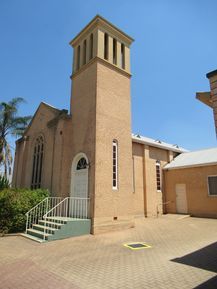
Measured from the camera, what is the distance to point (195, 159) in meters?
18.6

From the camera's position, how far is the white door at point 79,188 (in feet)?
37.4

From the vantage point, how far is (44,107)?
16844mm

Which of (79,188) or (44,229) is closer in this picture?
(44,229)

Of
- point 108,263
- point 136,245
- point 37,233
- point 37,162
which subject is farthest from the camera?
point 37,162

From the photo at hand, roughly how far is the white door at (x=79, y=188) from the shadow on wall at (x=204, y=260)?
565cm

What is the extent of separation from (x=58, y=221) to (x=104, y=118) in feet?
19.4

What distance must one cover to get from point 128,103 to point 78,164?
5.03 m

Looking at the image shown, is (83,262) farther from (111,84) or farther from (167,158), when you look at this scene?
(167,158)

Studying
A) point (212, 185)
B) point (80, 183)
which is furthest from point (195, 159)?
point (80, 183)

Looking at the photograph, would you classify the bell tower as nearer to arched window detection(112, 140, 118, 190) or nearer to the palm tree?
arched window detection(112, 140, 118, 190)

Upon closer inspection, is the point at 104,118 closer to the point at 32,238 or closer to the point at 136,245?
the point at 136,245

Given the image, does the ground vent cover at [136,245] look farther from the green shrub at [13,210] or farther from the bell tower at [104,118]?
the green shrub at [13,210]

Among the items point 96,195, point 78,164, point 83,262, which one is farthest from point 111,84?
point 83,262

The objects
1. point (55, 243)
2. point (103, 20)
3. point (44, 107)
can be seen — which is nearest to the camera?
point (55, 243)
